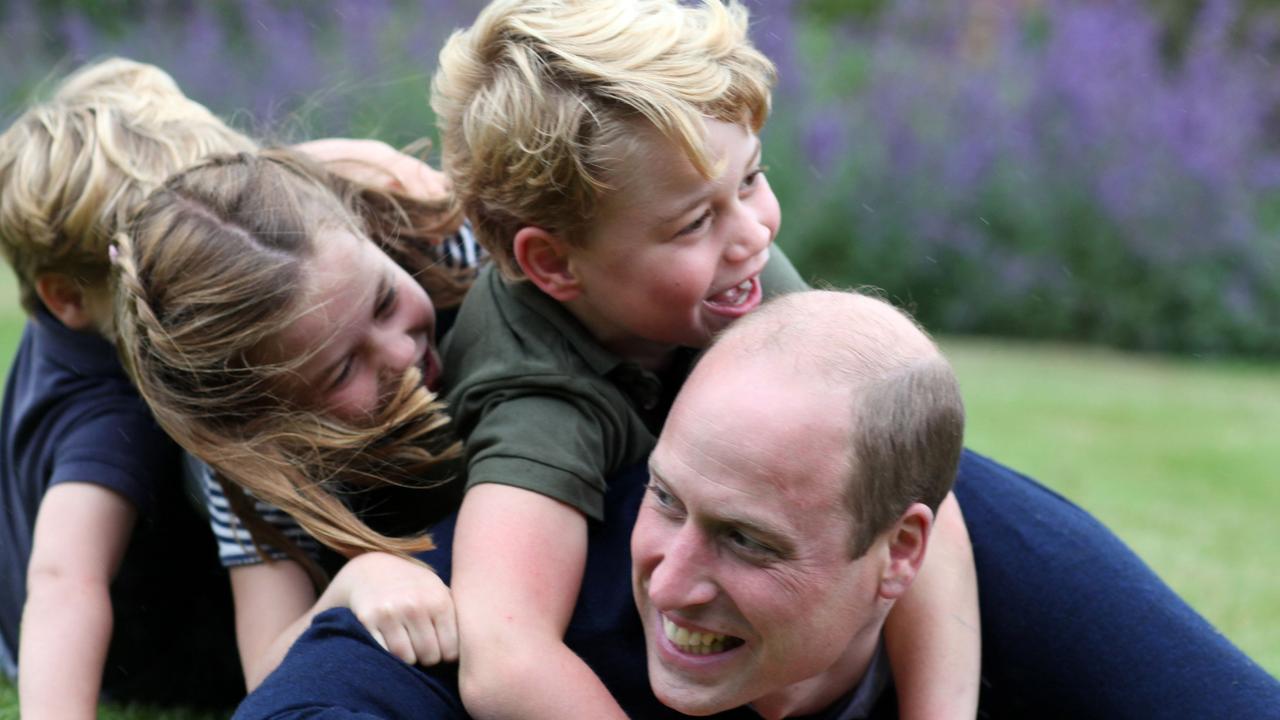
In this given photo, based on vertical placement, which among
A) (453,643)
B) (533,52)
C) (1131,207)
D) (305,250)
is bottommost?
(1131,207)

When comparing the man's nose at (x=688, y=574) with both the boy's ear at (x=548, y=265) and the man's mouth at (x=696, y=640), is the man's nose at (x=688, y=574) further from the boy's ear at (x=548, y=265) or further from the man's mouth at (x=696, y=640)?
the boy's ear at (x=548, y=265)

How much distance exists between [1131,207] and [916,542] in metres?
7.29

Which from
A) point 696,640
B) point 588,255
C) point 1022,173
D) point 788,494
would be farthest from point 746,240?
point 1022,173

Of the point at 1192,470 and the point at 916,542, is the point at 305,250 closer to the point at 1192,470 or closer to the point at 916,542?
the point at 916,542

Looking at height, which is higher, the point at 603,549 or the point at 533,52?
the point at 533,52

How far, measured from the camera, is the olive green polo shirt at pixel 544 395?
2.53 meters

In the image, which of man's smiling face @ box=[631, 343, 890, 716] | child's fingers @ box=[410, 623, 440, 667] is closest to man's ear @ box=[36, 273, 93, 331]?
child's fingers @ box=[410, 623, 440, 667]

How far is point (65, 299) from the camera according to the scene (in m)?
3.21

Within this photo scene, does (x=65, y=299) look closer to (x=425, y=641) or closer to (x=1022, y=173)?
(x=425, y=641)

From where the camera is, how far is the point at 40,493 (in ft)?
10.6

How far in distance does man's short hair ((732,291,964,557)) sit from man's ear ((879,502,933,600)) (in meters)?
0.02

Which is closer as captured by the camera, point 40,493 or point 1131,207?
point 40,493

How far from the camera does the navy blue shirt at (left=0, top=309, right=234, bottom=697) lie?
3070 mm

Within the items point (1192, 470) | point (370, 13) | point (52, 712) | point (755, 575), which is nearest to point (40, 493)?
point (52, 712)
